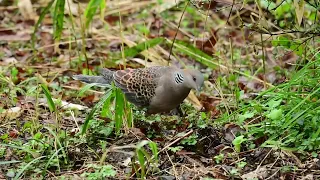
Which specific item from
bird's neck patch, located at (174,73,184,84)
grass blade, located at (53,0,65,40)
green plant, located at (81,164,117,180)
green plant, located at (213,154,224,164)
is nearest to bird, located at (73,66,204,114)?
bird's neck patch, located at (174,73,184,84)

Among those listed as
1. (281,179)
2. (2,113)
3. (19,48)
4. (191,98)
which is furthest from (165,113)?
(19,48)

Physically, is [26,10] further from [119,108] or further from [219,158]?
[219,158]

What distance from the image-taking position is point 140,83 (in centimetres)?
531

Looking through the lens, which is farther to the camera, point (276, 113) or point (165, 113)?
point (165, 113)

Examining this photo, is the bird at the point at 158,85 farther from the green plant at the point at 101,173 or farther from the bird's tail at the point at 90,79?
the green plant at the point at 101,173

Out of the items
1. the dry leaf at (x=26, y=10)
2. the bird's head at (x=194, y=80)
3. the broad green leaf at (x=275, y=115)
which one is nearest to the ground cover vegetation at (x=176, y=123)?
the broad green leaf at (x=275, y=115)

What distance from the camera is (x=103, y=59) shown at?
699cm

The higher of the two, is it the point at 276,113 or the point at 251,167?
the point at 276,113

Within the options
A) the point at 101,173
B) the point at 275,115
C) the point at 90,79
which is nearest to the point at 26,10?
the point at 90,79

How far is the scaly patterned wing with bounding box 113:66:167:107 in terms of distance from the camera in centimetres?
523

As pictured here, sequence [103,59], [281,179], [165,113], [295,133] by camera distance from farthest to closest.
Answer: [103,59] → [165,113] → [295,133] → [281,179]

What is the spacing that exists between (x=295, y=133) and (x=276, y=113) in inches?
8.6

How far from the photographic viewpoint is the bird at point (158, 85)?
497 centimetres

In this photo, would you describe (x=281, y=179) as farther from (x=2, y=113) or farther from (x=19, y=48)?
(x=19, y=48)
